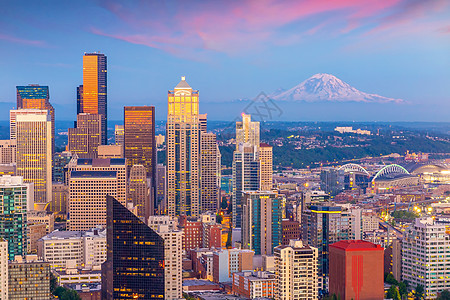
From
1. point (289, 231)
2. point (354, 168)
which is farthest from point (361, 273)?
point (354, 168)

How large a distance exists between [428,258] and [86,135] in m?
47.2

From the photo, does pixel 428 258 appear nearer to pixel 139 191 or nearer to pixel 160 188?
pixel 139 191

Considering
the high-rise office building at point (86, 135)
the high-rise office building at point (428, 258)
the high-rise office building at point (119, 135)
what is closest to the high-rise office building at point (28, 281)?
the high-rise office building at point (428, 258)

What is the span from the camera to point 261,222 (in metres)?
38.1

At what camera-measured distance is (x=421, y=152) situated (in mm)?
82062

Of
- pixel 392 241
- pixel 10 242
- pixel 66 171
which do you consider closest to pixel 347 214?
pixel 392 241

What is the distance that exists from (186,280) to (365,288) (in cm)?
791

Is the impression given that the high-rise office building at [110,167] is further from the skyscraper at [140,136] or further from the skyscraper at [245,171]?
the skyscraper at [140,136]

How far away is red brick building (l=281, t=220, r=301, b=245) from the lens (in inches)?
1487

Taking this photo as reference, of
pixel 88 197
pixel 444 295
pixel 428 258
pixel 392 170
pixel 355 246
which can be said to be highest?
pixel 392 170

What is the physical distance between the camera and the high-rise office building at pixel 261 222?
37.8m

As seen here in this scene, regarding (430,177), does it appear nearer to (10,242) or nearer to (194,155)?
(194,155)

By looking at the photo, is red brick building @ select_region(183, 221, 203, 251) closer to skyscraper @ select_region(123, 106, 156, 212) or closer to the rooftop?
the rooftop

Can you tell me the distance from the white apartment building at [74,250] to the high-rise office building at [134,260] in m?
9.33
